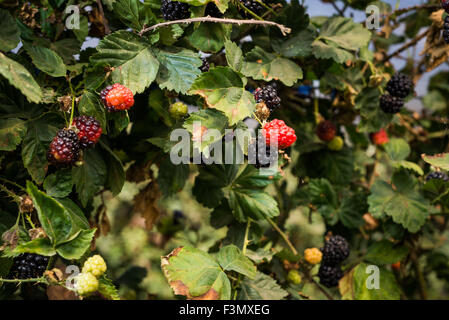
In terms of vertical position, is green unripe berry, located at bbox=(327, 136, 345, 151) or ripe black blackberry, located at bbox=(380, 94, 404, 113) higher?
ripe black blackberry, located at bbox=(380, 94, 404, 113)

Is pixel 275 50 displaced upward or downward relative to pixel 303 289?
upward

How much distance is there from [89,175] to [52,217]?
0.21 meters

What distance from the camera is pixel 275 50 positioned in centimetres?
102

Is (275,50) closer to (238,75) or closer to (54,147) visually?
(238,75)

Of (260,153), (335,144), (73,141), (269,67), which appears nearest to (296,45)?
(269,67)

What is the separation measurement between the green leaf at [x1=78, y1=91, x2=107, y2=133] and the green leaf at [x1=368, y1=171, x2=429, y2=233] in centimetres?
84

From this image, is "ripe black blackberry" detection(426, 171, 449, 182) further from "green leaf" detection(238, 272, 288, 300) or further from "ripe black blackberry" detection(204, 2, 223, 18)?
"ripe black blackberry" detection(204, 2, 223, 18)

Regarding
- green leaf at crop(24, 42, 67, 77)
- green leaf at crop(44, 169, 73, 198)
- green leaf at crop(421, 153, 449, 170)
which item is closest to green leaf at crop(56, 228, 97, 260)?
green leaf at crop(44, 169, 73, 198)

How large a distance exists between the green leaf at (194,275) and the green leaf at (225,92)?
325 mm

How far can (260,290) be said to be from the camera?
3.32 ft

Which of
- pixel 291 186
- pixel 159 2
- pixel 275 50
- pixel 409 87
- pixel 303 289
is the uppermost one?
pixel 159 2

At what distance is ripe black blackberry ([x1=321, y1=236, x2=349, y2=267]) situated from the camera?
3.91 feet
